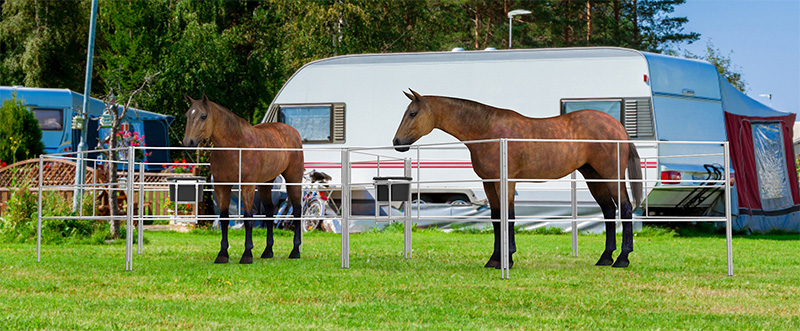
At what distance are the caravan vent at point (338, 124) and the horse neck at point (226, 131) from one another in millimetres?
6540

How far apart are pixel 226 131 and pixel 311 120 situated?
22.5 feet

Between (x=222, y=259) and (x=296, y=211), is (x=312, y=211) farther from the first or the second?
(x=222, y=259)

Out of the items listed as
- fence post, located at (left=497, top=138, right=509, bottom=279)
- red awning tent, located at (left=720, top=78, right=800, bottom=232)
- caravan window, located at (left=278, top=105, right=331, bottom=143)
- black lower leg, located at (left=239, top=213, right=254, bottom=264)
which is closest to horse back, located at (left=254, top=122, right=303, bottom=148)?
black lower leg, located at (left=239, top=213, right=254, bottom=264)

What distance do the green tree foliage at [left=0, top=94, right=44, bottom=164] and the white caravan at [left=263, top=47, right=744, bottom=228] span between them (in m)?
6.05

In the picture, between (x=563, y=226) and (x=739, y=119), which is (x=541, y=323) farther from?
(x=739, y=119)

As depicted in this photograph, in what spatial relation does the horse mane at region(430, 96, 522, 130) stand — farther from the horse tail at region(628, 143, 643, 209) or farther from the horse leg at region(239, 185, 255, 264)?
the horse leg at region(239, 185, 255, 264)

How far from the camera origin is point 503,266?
7.52 meters

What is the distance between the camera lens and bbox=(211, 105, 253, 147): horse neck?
29.9ft

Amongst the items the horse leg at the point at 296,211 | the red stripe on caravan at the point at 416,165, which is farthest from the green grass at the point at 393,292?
the red stripe on caravan at the point at 416,165

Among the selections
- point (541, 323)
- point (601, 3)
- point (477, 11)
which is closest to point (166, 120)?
point (477, 11)

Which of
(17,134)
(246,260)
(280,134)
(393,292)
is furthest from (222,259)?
(17,134)

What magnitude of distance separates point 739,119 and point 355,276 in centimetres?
1081

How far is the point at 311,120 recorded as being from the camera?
1603 cm

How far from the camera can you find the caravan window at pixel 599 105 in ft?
48.3
